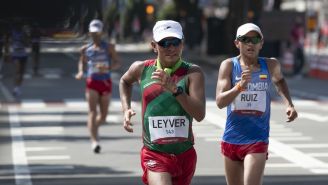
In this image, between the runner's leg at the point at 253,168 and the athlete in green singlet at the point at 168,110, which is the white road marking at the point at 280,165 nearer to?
the runner's leg at the point at 253,168

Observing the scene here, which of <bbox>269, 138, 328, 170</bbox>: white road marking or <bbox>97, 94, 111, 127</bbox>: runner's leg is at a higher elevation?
<bbox>97, 94, 111, 127</bbox>: runner's leg

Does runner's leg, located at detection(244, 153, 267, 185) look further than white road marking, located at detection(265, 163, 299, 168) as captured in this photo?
No

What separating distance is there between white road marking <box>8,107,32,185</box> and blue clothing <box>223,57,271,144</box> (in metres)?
3.77

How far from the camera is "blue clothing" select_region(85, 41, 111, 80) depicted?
13.5m

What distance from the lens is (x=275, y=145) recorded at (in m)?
14.5

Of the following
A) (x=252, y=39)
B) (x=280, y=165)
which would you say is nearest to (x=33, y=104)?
(x=280, y=165)

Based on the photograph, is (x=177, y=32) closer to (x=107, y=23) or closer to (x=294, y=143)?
(x=107, y=23)

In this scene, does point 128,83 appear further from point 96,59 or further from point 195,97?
point 96,59

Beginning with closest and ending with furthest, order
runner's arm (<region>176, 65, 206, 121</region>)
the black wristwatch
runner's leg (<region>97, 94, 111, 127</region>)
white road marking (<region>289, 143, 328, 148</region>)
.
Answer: the black wristwatch, runner's arm (<region>176, 65, 206, 121</region>), runner's leg (<region>97, 94, 111, 127</region>), white road marking (<region>289, 143, 328, 148</region>)

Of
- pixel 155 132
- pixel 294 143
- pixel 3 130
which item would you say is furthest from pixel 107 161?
pixel 155 132

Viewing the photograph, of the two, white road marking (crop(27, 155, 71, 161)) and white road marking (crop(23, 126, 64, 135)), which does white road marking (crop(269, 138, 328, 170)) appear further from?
white road marking (crop(23, 126, 64, 135))

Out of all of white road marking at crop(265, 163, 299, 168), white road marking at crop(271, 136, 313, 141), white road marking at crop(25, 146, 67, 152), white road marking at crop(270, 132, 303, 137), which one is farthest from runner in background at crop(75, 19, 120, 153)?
white road marking at crop(270, 132, 303, 137)

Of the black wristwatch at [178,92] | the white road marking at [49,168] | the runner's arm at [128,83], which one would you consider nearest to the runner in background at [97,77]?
the white road marking at [49,168]

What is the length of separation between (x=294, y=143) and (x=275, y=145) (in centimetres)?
43
